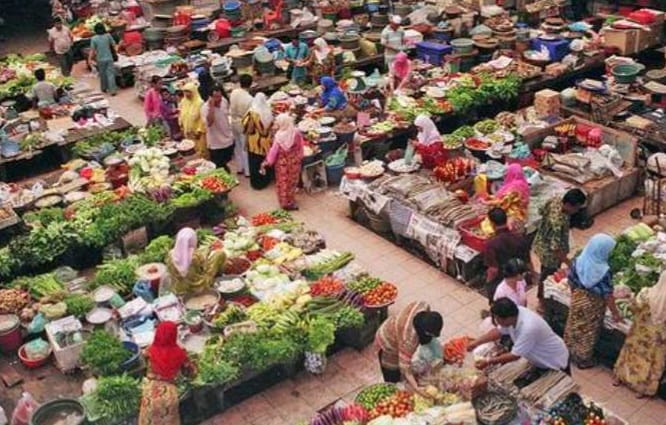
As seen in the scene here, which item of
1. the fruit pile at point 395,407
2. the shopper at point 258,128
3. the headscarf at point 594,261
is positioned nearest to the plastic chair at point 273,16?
the shopper at point 258,128

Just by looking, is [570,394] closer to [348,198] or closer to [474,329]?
[474,329]

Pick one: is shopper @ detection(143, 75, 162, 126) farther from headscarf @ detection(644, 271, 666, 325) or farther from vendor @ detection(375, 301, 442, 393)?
headscarf @ detection(644, 271, 666, 325)

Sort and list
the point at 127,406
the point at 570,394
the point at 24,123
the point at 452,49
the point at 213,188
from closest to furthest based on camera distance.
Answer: the point at 570,394 → the point at 127,406 → the point at 213,188 → the point at 24,123 → the point at 452,49

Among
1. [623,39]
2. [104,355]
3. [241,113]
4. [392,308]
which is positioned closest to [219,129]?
[241,113]

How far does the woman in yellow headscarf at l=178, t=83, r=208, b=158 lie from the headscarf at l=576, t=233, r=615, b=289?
672cm

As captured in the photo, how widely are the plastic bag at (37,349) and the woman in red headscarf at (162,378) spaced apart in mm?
1775

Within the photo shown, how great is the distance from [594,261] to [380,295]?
238 centimetres

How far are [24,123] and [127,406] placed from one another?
7.70 metres

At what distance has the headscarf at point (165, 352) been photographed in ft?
22.8

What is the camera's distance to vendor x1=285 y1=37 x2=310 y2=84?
604 inches

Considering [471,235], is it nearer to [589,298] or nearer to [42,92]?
[589,298]

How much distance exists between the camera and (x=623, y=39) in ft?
52.1

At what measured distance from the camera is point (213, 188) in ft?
36.6

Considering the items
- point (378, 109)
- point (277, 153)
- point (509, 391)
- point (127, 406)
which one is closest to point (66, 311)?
point (127, 406)
